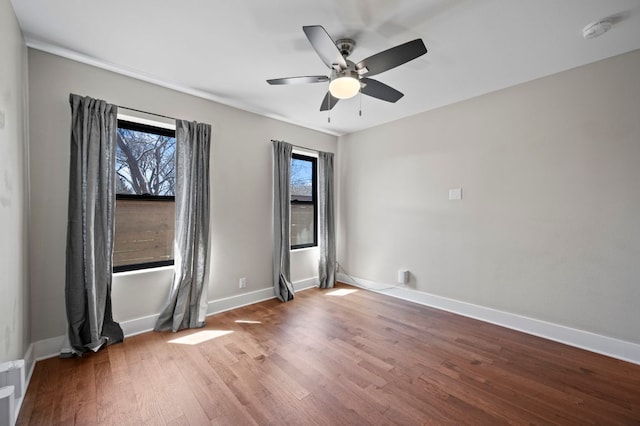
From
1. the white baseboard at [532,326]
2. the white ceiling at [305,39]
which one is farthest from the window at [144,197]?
the white baseboard at [532,326]

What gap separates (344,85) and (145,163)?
7.68 feet

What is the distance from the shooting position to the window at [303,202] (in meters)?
4.37

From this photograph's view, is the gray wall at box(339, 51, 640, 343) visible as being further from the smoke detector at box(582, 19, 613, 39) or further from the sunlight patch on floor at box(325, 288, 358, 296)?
the smoke detector at box(582, 19, 613, 39)

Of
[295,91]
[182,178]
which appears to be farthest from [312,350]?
[295,91]

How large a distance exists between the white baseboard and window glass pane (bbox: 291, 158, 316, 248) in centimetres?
153

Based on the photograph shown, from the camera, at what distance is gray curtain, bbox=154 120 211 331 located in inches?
114

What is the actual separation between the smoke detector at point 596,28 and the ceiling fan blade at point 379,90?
1360 millimetres

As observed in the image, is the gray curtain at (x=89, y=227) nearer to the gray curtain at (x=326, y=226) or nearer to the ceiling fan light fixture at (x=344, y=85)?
the ceiling fan light fixture at (x=344, y=85)

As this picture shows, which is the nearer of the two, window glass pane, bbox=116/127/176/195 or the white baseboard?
the white baseboard

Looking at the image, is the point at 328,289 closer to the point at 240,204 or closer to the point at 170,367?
the point at 240,204

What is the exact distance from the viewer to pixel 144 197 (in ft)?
9.50

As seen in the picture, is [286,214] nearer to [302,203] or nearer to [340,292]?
[302,203]

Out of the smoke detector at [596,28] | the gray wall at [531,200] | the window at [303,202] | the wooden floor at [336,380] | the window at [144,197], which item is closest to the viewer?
the wooden floor at [336,380]

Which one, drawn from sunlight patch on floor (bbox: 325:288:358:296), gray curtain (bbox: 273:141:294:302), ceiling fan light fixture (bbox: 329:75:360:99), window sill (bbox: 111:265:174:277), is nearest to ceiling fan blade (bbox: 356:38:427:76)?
ceiling fan light fixture (bbox: 329:75:360:99)
